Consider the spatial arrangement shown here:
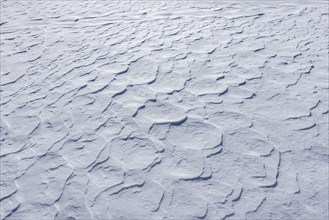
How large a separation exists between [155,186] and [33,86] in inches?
60.9

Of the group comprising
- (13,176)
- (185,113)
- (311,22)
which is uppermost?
(311,22)

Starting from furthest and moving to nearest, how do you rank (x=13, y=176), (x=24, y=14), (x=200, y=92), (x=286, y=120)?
(x=24, y=14), (x=200, y=92), (x=286, y=120), (x=13, y=176)

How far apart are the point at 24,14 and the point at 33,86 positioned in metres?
2.16

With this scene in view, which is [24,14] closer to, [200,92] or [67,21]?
[67,21]

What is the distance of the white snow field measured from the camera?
1.73 metres

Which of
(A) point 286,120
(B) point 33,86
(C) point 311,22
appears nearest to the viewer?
(A) point 286,120

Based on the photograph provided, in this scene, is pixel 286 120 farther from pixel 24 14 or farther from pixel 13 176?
pixel 24 14

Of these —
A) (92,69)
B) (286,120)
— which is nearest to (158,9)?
(92,69)

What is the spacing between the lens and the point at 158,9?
4238mm

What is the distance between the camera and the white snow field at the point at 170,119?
1729mm

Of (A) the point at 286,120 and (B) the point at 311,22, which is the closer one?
(A) the point at 286,120

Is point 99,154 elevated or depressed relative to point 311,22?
depressed

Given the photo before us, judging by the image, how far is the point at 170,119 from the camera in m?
2.25

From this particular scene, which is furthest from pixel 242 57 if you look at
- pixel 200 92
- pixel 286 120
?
pixel 286 120
